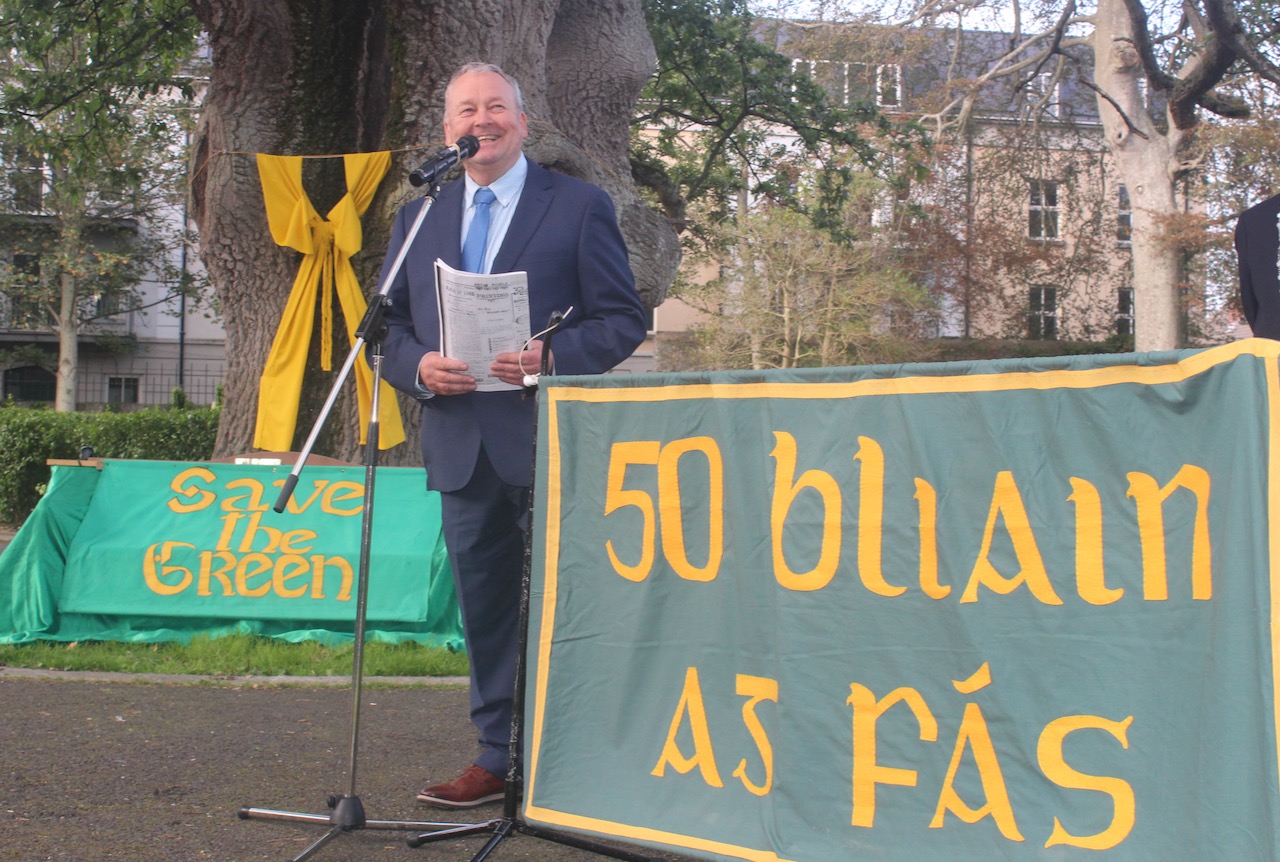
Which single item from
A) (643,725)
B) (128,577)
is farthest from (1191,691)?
(128,577)

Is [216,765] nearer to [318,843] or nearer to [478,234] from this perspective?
[318,843]

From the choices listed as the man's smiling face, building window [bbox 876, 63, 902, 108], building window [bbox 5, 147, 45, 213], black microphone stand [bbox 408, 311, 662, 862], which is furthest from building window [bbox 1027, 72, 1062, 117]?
building window [bbox 5, 147, 45, 213]

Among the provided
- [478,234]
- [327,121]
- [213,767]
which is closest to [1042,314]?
[327,121]

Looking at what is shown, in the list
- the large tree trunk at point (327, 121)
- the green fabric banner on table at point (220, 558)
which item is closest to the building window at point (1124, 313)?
the large tree trunk at point (327, 121)

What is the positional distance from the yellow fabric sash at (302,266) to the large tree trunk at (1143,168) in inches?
636

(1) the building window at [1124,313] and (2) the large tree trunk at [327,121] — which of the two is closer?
(2) the large tree trunk at [327,121]

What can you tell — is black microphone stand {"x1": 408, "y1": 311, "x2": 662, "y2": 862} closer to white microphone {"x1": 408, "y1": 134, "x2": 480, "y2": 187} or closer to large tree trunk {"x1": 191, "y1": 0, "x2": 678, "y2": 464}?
white microphone {"x1": 408, "y1": 134, "x2": 480, "y2": 187}

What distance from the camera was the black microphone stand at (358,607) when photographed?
3.31 m

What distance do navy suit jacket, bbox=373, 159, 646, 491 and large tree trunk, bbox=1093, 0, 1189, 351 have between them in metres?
18.9

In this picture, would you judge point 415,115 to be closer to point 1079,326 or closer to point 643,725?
point 643,725

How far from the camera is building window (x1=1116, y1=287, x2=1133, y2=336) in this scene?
3994 cm

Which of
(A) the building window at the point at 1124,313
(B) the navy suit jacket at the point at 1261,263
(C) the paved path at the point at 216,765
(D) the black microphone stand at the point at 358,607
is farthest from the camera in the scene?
(A) the building window at the point at 1124,313

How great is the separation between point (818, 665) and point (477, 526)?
4.60 feet

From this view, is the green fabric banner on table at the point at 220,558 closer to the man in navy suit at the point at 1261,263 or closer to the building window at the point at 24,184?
the man in navy suit at the point at 1261,263
